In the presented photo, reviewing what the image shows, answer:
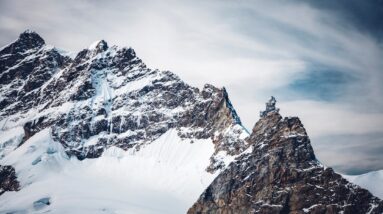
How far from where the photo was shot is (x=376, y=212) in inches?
7864

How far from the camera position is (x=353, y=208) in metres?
200

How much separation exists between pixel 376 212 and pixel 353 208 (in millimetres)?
7858
